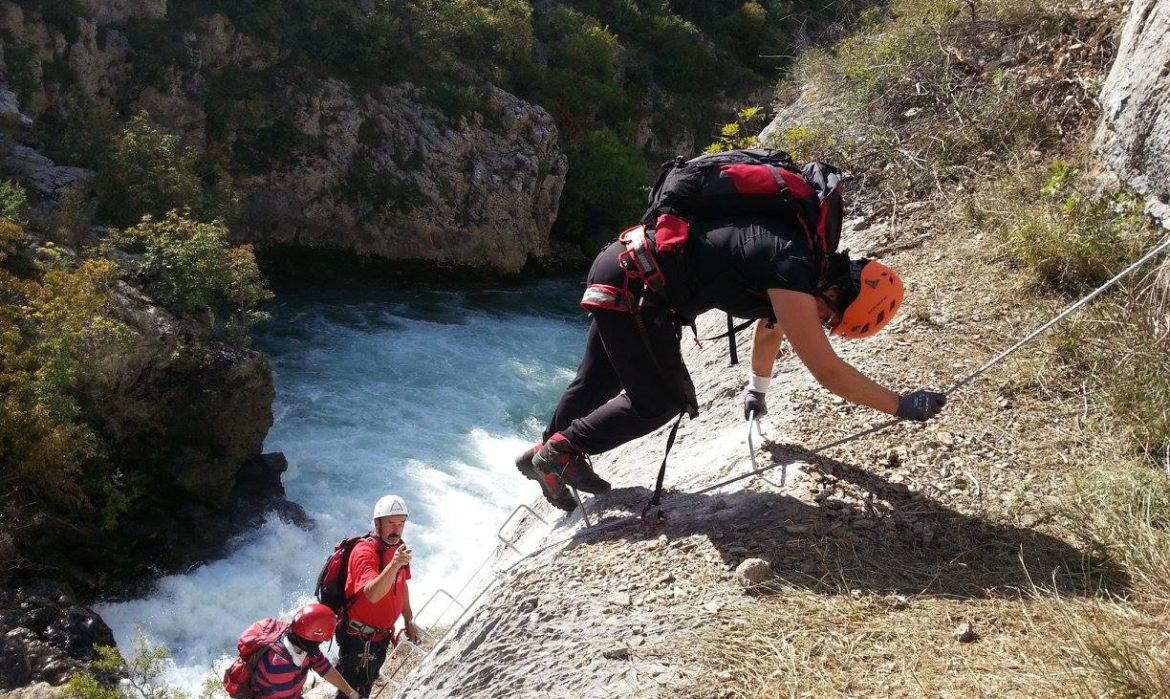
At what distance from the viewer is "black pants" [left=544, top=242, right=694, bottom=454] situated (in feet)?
11.7

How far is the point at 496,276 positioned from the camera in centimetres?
2406

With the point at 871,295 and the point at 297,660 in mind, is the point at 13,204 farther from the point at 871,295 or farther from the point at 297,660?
the point at 871,295

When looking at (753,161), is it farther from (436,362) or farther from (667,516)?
(436,362)

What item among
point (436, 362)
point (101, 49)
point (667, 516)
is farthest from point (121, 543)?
point (101, 49)

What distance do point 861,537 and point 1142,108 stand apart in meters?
3.72

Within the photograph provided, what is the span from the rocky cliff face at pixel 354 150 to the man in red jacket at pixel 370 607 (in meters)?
18.3

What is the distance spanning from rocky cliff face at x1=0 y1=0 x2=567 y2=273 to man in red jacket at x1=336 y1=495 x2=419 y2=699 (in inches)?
719

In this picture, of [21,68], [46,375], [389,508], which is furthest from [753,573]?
[21,68]

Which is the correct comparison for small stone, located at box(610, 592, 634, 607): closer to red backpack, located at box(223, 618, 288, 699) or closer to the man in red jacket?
the man in red jacket

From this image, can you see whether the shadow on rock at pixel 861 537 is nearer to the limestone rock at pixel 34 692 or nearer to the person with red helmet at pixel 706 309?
the person with red helmet at pixel 706 309

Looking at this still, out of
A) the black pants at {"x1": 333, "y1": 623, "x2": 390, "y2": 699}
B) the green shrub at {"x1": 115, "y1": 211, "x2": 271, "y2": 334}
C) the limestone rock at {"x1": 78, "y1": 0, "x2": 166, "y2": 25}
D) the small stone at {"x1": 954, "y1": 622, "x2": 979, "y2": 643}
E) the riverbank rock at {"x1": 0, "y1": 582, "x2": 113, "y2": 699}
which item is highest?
the limestone rock at {"x1": 78, "y1": 0, "x2": 166, "y2": 25}

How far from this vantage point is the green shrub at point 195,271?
43.5ft

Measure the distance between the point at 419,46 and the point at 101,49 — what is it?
8317 mm

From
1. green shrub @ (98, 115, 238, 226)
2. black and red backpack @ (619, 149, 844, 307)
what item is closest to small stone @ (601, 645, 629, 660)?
black and red backpack @ (619, 149, 844, 307)
